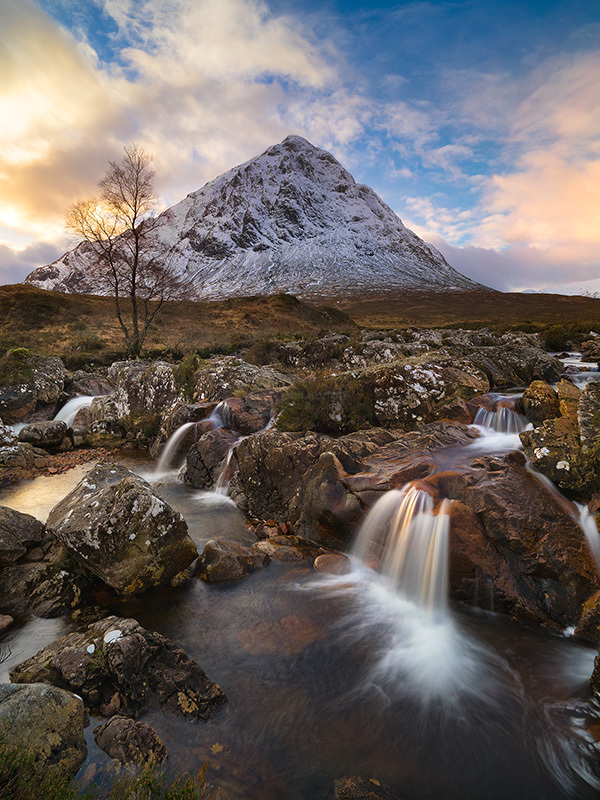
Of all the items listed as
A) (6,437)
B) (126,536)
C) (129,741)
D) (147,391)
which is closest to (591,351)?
(147,391)

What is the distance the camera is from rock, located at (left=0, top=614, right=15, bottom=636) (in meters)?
5.71

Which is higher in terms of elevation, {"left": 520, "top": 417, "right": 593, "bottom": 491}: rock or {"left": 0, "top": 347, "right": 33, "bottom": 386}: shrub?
{"left": 0, "top": 347, "right": 33, "bottom": 386}: shrub

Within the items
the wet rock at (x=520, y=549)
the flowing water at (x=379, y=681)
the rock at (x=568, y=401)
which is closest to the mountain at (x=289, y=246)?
the rock at (x=568, y=401)

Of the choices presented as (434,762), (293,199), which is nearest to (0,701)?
(434,762)

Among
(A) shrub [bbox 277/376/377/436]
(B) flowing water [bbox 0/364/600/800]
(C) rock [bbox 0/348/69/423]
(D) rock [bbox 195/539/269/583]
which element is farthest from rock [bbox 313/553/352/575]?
(C) rock [bbox 0/348/69/423]

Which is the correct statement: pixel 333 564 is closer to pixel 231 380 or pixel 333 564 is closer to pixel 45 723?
pixel 45 723

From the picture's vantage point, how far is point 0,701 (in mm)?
3660

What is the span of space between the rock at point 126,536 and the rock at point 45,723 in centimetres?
242

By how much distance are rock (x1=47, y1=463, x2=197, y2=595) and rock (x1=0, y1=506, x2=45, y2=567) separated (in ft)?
2.06

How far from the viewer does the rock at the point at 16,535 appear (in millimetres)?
6828

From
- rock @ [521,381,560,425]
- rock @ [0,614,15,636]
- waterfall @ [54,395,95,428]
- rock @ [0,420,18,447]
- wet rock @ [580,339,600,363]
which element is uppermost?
wet rock @ [580,339,600,363]

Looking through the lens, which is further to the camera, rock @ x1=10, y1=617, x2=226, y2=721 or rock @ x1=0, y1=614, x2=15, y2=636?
rock @ x1=0, y1=614, x2=15, y2=636

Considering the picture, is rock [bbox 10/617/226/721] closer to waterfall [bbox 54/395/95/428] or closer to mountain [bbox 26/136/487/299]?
waterfall [bbox 54/395/95/428]

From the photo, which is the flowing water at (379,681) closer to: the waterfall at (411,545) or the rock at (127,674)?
the waterfall at (411,545)
